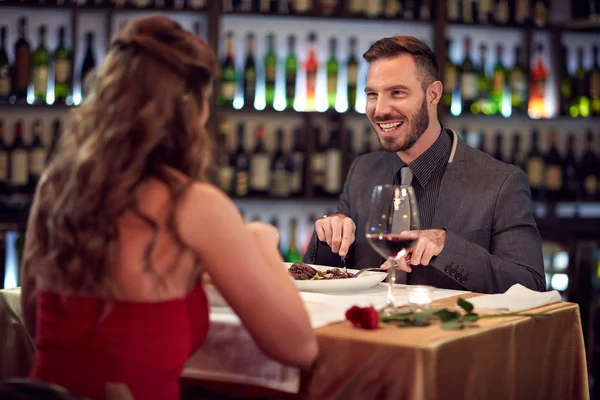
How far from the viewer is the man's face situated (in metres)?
2.44

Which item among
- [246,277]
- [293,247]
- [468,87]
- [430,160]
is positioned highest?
[468,87]

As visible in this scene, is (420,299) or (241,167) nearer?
(420,299)

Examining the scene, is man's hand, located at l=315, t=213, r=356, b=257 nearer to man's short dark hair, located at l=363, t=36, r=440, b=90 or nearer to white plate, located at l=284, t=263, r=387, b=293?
white plate, located at l=284, t=263, r=387, b=293

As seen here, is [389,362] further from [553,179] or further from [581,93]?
[581,93]

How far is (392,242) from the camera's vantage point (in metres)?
1.46

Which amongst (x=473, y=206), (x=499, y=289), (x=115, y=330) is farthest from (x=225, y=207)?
(x=473, y=206)

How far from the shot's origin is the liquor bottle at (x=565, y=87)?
4342 millimetres

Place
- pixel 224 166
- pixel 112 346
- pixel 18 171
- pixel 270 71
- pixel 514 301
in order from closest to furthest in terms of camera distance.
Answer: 1. pixel 112 346
2. pixel 514 301
3. pixel 18 171
4. pixel 224 166
5. pixel 270 71

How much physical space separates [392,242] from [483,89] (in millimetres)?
2913

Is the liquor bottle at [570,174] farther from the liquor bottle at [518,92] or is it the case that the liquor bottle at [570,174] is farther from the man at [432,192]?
→ the man at [432,192]

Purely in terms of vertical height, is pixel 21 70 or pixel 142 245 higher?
pixel 21 70

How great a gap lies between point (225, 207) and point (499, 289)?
3.43 feet

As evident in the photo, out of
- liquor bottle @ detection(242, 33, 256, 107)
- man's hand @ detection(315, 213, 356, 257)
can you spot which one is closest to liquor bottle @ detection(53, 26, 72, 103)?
liquor bottle @ detection(242, 33, 256, 107)

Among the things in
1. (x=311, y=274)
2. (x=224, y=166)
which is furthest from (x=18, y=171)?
(x=311, y=274)
